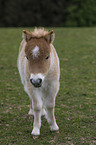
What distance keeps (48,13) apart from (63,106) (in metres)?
35.5

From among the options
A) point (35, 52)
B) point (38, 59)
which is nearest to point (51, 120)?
point (38, 59)

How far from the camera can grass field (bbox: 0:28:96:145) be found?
4.35 metres

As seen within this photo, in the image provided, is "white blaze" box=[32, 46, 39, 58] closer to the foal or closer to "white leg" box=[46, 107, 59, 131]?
the foal

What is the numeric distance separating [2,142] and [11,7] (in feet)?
115

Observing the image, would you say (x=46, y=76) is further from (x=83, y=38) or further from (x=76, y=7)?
(x=76, y=7)

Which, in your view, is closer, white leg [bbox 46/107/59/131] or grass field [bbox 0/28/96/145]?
grass field [bbox 0/28/96/145]

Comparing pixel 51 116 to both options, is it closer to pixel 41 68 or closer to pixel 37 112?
pixel 37 112

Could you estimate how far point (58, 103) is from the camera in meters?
6.06

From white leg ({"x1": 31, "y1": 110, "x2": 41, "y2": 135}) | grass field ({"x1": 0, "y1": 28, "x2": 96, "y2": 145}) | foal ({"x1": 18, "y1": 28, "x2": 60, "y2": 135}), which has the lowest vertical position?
grass field ({"x1": 0, "y1": 28, "x2": 96, "y2": 145})

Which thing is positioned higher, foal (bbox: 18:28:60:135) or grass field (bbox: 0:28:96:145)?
foal (bbox: 18:28:60:135)

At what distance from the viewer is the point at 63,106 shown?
19.2 ft

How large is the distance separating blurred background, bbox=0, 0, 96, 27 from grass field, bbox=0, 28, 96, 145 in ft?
88.3

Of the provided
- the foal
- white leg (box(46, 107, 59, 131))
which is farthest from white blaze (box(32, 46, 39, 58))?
white leg (box(46, 107, 59, 131))

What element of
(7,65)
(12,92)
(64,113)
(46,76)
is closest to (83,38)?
(7,65)
